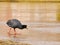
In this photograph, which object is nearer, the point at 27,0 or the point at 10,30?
the point at 10,30

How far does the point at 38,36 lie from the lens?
5.45 m

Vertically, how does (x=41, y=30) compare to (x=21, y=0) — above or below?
below

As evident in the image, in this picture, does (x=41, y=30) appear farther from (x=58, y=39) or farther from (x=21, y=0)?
(x=21, y=0)

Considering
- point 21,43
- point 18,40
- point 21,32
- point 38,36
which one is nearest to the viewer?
point 21,43

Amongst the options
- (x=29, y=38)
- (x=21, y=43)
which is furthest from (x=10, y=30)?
(x=21, y=43)

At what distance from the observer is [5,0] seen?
50.1 feet

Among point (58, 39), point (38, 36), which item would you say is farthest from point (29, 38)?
point (58, 39)

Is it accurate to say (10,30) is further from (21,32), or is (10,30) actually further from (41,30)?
(41,30)

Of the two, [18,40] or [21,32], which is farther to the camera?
[21,32]

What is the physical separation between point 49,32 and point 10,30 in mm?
925

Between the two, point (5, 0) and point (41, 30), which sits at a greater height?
point (5, 0)

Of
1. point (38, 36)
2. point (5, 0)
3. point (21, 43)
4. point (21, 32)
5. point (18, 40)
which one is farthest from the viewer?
point (5, 0)

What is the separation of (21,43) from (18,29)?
1441 millimetres

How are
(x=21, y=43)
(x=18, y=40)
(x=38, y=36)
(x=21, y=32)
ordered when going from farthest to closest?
(x=21, y=32) < (x=38, y=36) < (x=18, y=40) < (x=21, y=43)
